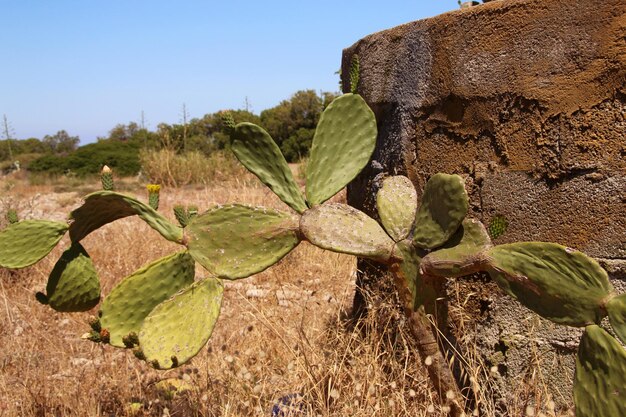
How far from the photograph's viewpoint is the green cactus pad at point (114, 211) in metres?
2.21

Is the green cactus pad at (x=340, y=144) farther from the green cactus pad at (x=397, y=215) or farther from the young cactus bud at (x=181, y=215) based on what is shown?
the young cactus bud at (x=181, y=215)

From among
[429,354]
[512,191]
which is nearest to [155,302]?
[429,354]

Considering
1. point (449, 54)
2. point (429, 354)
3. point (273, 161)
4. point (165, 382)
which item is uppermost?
point (449, 54)

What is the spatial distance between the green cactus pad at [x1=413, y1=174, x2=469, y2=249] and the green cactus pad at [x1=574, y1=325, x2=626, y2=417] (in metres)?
0.45

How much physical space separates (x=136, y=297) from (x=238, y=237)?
384mm

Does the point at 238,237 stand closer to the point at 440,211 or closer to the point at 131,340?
the point at 131,340

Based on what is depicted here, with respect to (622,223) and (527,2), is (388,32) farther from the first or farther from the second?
(622,223)

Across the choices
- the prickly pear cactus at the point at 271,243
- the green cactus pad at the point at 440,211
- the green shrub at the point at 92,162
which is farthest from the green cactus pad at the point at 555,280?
the green shrub at the point at 92,162

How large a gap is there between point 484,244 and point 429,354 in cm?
47

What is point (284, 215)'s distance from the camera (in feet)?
7.38

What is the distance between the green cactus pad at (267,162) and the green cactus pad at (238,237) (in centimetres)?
11

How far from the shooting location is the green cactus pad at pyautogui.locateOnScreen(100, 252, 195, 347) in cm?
220

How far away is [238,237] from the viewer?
2.20 meters

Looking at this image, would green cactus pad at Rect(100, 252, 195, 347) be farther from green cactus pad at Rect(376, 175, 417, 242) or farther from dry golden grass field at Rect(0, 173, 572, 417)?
green cactus pad at Rect(376, 175, 417, 242)
